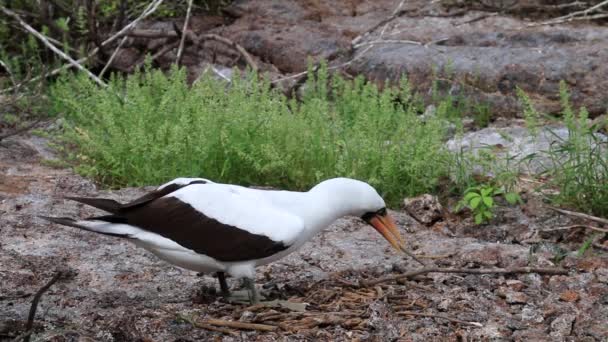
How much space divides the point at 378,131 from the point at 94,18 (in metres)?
3.23

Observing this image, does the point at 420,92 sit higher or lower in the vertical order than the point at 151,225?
lower

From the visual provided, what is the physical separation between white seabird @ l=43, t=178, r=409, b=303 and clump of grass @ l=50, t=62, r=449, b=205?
1.34 metres

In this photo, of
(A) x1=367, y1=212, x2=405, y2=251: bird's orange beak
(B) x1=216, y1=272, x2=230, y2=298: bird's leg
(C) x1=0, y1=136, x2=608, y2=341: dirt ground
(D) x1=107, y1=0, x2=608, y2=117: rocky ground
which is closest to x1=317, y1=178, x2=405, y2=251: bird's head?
(A) x1=367, y1=212, x2=405, y2=251: bird's orange beak

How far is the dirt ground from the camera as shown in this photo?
3627 mm

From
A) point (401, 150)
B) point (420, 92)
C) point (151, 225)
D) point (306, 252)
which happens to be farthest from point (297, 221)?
point (420, 92)

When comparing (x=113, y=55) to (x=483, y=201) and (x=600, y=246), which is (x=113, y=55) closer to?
(x=483, y=201)

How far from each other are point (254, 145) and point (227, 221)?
5.86ft

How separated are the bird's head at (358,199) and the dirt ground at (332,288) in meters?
0.31

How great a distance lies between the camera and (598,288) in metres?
4.07

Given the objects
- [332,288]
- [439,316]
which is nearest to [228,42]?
[332,288]

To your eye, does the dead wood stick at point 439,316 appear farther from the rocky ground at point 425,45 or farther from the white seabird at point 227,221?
the rocky ground at point 425,45

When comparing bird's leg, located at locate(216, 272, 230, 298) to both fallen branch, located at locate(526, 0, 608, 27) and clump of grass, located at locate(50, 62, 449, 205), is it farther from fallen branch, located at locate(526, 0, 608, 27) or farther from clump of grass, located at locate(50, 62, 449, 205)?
fallen branch, located at locate(526, 0, 608, 27)

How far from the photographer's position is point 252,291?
3.75 meters

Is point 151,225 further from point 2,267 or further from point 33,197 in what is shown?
point 33,197
